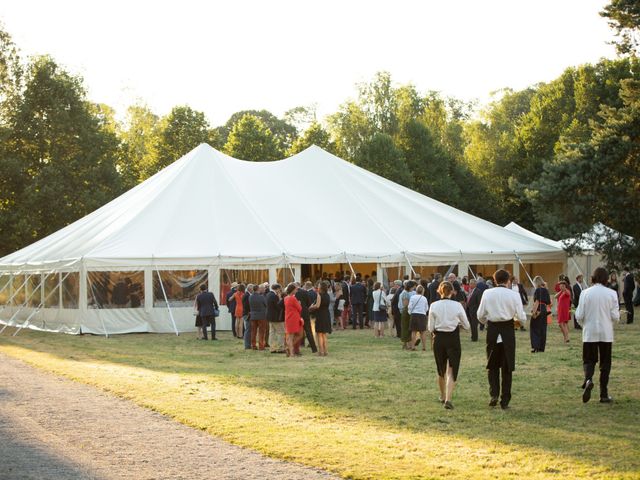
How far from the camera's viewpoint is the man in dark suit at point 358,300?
25.3m

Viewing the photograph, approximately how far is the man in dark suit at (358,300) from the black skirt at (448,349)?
14441mm

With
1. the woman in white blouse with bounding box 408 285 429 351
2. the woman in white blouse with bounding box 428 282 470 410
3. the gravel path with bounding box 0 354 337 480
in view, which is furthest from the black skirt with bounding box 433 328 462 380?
the woman in white blouse with bounding box 408 285 429 351

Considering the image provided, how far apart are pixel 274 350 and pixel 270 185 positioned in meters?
12.8

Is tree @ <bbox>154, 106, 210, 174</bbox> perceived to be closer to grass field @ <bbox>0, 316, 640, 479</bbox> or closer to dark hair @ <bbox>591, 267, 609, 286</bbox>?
grass field @ <bbox>0, 316, 640, 479</bbox>

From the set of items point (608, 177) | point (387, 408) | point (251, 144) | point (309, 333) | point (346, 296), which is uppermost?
point (251, 144)

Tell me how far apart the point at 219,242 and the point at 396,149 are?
1089 inches

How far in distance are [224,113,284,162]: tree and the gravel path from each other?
1648 inches

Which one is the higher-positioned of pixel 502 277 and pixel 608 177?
pixel 608 177

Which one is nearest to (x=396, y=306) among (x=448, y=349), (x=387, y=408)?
(x=387, y=408)

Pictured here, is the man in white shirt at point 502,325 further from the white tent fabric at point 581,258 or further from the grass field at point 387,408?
the white tent fabric at point 581,258

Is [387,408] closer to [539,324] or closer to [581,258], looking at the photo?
[539,324]

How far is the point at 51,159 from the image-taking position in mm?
44500

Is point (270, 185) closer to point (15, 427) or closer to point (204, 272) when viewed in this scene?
point (204, 272)

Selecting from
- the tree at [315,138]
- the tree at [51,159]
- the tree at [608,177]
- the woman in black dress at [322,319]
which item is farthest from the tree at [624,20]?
the tree at [315,138]
